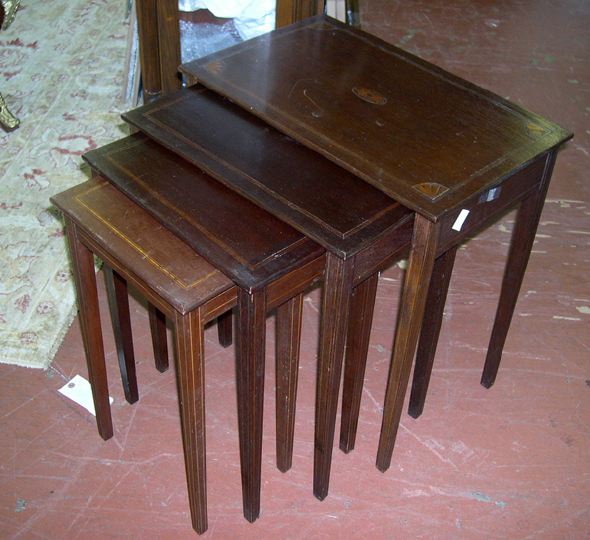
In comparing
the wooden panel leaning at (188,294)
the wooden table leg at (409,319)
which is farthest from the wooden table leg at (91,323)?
the wooden table leg at (409,319)

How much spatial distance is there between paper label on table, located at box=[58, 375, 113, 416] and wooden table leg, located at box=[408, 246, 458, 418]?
0.83 m

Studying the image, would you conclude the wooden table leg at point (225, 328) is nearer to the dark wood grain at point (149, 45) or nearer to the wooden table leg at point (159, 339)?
the wooden table leg at point (159, 339)

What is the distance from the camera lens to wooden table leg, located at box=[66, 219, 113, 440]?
162 centimetres

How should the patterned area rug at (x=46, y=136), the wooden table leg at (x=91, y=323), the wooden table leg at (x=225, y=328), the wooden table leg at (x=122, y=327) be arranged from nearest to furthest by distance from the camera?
the wooden table leg at (x=91, y=323) → the wooden table leg at (x=122, y=327) → the wooden table leg at (x=225, y=328) → the patterned area rug at (x=46, y=136)

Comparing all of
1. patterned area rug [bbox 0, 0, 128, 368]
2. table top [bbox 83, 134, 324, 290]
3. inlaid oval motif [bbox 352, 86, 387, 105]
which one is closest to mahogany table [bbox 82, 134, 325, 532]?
table top [bbox 83, 134, 324, 290]

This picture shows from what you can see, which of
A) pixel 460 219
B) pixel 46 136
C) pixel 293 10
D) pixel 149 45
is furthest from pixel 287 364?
Result: pixel 46 136

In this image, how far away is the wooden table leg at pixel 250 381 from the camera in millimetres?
1391

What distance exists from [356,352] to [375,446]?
1.11 feet

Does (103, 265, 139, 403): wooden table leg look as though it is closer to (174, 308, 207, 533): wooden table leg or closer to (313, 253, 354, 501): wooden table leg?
(174, 308, 207, 533): wooden table leg

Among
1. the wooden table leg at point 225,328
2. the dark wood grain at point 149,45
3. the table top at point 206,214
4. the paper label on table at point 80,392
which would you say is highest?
the table top at point 206,214

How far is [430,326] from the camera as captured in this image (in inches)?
76.4

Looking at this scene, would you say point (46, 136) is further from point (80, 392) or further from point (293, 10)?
point (80, 392)

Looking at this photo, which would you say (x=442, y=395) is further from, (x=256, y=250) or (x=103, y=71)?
(x=103, y=71)

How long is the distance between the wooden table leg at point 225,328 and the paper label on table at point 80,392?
1.19 feet
